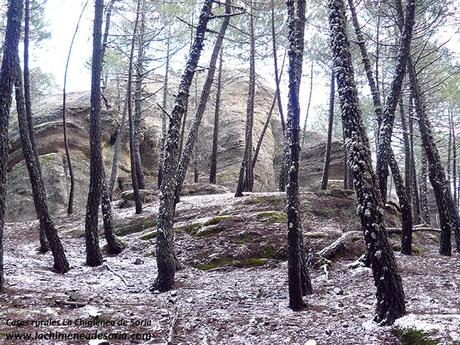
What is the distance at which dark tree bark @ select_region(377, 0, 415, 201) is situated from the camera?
8125 mm

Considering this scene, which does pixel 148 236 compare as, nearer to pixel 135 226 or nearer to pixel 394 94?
pixel 135 226

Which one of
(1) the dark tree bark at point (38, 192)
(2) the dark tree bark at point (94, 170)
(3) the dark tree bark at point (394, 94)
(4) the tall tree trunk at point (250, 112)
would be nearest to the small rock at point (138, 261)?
(2) the dark tree bark at point (94, 170)

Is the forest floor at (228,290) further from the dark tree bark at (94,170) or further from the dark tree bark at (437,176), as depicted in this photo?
the dark tree bark at (437,176)

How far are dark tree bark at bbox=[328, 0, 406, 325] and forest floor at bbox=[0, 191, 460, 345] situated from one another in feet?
0.98

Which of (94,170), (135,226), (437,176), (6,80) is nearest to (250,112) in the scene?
(135,226)

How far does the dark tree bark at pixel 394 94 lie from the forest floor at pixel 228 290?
2.25 meters

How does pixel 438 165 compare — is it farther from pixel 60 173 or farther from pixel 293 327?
pixel 60 173

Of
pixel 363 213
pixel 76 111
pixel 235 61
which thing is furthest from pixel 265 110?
pixel 363 213

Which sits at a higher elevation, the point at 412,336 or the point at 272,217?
the point at 272,217

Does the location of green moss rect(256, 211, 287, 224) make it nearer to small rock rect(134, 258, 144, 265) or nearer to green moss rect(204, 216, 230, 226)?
green moss rect(204, 216, 230, 226)

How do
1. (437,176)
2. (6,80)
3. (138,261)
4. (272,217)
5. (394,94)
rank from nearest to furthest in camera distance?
(6,80) < (394,94) < (138,261) < (437,176) < (272,217)

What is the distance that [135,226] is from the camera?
1246cm

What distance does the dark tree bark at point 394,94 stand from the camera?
8.12m

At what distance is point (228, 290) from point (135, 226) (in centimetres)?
614
